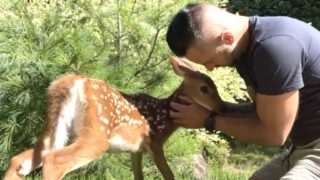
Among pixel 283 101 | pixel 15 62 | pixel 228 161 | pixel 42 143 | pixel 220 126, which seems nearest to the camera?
pixel 283 101

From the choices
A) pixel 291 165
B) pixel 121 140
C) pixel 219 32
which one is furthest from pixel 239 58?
pixel 121 140

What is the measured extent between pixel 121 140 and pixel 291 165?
3.71 feet

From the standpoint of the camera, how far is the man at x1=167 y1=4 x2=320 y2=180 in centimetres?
373

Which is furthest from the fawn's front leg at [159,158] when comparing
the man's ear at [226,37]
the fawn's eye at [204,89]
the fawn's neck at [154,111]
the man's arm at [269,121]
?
the man's ear at [226,37]

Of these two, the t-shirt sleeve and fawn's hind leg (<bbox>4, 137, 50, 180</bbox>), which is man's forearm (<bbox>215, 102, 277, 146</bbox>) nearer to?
the t-shirt sleeve

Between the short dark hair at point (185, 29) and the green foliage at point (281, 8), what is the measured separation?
6.73m

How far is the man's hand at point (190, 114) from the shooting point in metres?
4.40

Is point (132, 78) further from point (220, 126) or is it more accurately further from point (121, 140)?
point (220, 126)

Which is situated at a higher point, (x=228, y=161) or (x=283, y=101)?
(x=283, y=101)

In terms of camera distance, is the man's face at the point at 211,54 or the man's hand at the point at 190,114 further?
the man's hand at the point at 190,114

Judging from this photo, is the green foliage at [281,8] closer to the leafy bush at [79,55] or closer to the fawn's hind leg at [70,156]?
the leafy bush at [79,55]

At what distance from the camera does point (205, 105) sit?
4.79 meters

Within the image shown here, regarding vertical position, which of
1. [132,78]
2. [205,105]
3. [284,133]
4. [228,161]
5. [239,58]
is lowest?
[228,161]

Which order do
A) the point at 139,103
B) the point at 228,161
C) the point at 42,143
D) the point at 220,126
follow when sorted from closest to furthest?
the point at 220,126, the point at 42,143, the point at 139,103, the point at 228,161
